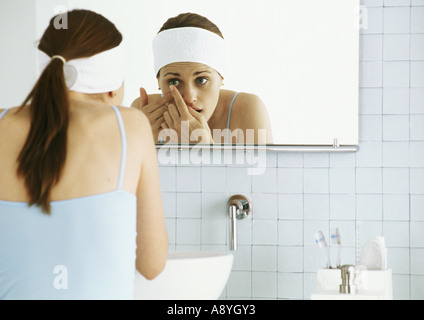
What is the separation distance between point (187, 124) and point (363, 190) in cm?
64

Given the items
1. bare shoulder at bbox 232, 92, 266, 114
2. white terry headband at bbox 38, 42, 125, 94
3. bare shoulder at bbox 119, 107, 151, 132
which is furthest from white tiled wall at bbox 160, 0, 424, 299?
bare shoulder at bbox 119, 107, 151, 132

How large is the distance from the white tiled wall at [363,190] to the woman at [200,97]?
0.12 metres

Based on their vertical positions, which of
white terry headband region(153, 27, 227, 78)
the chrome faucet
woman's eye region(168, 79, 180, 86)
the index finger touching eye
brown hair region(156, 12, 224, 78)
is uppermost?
brown hair region(156, 12, 224, 78)

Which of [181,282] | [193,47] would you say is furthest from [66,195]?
[193,47]

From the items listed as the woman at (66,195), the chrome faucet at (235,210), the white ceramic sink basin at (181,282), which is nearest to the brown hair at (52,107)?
the woman at (66,195)

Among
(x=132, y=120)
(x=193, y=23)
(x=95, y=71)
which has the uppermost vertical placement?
(x=193, y=23)

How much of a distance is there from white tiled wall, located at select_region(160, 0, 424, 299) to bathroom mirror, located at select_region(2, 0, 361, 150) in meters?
0.06

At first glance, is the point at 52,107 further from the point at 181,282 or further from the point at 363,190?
the point at 363,190

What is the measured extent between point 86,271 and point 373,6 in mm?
1397

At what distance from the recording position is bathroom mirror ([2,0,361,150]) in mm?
1883

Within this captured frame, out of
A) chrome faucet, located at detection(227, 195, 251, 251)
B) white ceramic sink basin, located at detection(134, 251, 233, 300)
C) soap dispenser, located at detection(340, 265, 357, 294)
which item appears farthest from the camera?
chrome faucet, located at detection(227, 195, 251, 251)

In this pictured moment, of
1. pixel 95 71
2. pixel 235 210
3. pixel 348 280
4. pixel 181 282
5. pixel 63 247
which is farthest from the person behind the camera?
pixel 235 210

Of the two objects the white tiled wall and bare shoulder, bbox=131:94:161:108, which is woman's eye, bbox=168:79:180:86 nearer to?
bare shoulder, bbox=131:94:161:108

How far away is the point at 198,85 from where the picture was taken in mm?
1919
